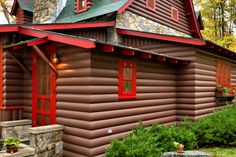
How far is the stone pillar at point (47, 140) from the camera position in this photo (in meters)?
5.86

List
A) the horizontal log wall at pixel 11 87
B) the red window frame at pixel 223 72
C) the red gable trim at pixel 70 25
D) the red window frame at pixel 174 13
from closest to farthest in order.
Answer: the horizontal log wall at pixel 11 87 → the red gable trim at pixel 70 25 → the red window frame at pixel 223 72 → the red window frame at pixel 174 13

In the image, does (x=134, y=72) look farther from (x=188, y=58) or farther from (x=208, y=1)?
(x=208, y=1)

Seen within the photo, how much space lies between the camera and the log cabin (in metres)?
5.99

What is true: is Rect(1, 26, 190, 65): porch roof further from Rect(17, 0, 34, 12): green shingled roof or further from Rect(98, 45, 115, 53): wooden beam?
Rect(17, 0, 34, 12): green shingled roof

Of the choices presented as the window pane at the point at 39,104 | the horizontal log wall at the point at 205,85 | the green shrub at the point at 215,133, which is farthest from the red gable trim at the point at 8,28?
the green shrub at the point at 215,133

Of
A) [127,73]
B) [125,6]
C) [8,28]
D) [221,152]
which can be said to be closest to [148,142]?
[127,73]

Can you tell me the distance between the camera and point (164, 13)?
13680 mm

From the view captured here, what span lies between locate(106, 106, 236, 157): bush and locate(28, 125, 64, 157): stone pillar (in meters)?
1.56

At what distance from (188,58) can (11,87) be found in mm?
6736

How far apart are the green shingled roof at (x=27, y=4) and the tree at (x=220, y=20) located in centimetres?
1630

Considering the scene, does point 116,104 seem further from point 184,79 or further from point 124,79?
Answer: point 184,79

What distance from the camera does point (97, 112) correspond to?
234 inches

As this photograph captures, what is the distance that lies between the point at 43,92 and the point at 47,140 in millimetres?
1802

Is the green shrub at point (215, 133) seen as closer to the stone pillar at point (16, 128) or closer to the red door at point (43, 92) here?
the red door at point (43, 92)
